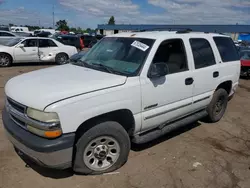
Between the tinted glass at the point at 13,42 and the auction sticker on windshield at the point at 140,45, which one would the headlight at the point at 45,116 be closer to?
the auction sticker on windshield at the point at 140,45

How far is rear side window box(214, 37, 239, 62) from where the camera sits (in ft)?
16.1

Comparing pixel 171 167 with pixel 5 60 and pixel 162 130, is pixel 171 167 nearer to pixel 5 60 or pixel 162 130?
pixel 162 130

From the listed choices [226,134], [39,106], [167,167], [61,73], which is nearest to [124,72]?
[61,73]

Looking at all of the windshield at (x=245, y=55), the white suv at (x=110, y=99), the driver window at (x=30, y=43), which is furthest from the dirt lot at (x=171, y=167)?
the driver window at (x=30, y=43)

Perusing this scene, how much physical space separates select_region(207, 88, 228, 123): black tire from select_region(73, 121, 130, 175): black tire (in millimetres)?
2402

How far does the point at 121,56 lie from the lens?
143 inches

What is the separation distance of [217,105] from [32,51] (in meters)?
10.4

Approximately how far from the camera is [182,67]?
396 centimetres

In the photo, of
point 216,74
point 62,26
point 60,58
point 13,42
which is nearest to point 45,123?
point 216,74

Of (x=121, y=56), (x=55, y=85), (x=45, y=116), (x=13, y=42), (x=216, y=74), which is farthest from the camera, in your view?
(x=13, y=42)

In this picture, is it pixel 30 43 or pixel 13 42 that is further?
pixel 30 43

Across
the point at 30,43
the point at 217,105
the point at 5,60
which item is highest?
the point at 30,43

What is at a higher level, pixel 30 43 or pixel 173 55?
pixel 30 43

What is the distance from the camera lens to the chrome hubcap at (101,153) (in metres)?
3.06
